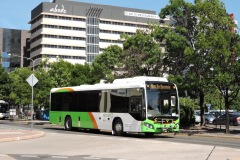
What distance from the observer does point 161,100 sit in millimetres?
23766

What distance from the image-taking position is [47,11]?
135375mm

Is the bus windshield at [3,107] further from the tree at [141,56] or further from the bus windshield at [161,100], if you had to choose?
the bus windshield at [161,100]

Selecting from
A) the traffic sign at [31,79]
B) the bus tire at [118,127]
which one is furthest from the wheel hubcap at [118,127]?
the traffic sign at [31,79]

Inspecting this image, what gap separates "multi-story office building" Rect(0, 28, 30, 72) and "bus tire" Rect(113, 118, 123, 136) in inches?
4977

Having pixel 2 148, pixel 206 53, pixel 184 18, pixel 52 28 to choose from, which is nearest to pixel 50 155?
pixel 2 148

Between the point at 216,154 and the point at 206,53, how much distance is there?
14016mm

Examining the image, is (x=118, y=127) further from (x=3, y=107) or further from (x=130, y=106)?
(x=3, y=107)

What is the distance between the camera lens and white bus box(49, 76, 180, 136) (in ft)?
76.4

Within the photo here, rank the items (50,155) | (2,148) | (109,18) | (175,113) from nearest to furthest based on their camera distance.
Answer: (50,155) < (2,148) < (175,113) < (109,18)

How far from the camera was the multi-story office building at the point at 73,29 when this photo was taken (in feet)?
442

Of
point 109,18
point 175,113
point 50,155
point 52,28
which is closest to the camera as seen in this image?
point 50,155

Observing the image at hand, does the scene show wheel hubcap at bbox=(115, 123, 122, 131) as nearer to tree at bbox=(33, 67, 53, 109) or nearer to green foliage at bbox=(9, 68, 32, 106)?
tree at bbox=(33, 67, 53, 109)

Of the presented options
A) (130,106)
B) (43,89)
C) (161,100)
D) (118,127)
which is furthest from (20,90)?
(161,100)

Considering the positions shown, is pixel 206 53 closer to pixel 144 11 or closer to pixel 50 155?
pixel 50 155
